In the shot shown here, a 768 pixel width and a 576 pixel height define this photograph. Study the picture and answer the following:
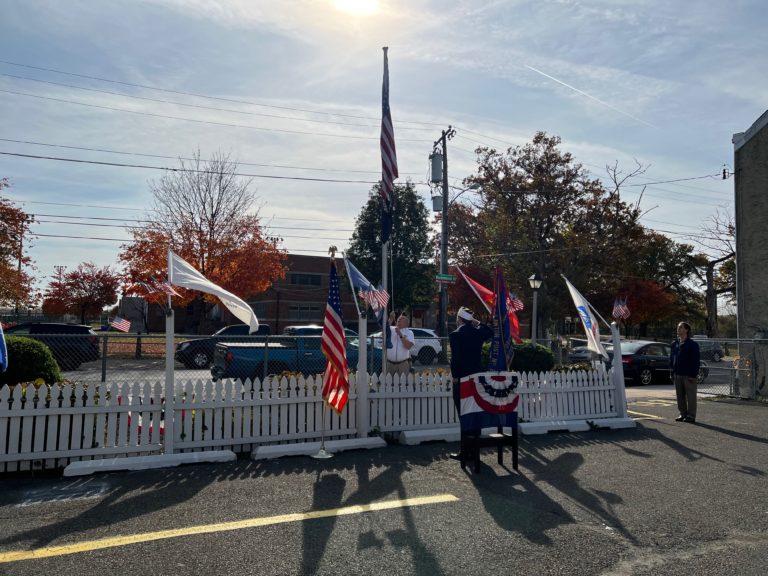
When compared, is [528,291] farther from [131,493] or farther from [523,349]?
[131,493]

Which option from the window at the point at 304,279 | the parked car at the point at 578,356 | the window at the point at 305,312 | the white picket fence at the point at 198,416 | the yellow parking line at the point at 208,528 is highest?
the window at the point at 304,279

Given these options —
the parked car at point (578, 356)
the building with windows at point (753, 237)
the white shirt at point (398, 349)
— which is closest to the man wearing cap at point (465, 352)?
the white shirt at point (398, 349)

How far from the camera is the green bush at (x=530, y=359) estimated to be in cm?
1221

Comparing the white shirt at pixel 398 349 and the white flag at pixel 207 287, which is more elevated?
the white flag at pixel 207 287

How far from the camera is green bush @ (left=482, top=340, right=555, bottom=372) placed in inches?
481

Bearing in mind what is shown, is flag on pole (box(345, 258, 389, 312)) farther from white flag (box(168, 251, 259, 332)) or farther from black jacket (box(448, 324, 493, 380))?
white flag (box(168, 251, 259, 332))

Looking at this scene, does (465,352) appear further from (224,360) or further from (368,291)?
(224,360)

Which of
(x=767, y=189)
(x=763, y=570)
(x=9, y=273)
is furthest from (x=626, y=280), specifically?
(x=763, y=570)

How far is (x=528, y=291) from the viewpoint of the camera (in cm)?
3531

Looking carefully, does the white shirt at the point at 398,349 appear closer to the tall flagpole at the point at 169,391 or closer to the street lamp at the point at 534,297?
the street lamp at the point at 534,297

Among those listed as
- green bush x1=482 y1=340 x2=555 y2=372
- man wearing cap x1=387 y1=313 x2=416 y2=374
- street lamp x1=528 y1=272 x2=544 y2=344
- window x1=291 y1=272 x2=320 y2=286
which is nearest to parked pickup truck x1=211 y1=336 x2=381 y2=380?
man wearing cap x1=387 y1=313 x2=416 y2=374

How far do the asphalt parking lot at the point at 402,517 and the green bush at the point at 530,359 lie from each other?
167 inches

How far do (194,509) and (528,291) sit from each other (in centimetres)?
3163

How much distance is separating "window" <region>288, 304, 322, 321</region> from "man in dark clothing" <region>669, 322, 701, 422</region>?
135 feet
